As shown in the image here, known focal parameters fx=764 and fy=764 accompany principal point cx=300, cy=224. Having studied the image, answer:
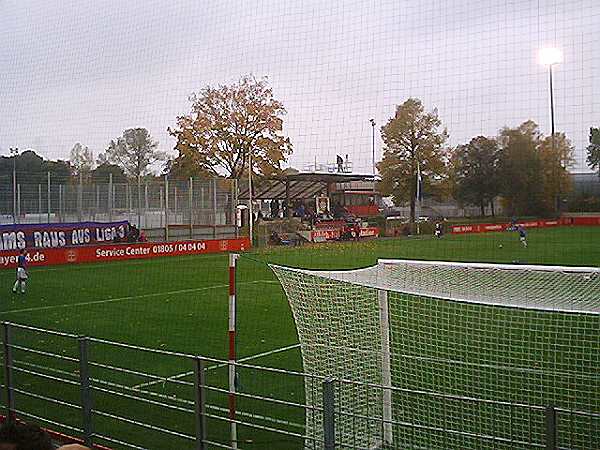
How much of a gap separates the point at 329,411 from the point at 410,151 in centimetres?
348

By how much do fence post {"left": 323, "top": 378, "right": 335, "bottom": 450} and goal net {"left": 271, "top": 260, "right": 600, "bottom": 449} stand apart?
20.6 inches

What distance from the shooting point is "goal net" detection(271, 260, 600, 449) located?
3.35 m

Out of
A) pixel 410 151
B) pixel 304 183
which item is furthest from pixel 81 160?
pixel 410 151

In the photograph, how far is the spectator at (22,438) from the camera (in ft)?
4.72

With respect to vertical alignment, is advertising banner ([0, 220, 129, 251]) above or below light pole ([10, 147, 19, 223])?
below

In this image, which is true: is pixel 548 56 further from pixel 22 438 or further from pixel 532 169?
pixel 22 438

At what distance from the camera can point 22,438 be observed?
1.46m

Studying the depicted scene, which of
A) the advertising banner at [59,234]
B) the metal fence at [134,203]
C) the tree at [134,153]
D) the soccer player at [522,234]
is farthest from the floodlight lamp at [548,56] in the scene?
→ the advertising banner at [59,234]

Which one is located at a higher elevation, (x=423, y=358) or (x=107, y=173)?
(x=107, y=173)

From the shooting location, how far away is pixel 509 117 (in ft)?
14.0

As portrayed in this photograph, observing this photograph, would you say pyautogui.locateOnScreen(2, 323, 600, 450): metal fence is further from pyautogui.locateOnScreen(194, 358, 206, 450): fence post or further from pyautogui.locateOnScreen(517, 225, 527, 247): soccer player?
pyautogui.locateOnScreen(517, 225, 527, 247): soccer player

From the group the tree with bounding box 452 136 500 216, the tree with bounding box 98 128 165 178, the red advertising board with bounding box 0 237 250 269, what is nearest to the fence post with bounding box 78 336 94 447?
the tree with bounding box 452 136 500 216

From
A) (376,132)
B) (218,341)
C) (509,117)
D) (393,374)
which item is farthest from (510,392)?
(218,341)

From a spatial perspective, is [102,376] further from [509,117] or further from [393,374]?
[509,117]
